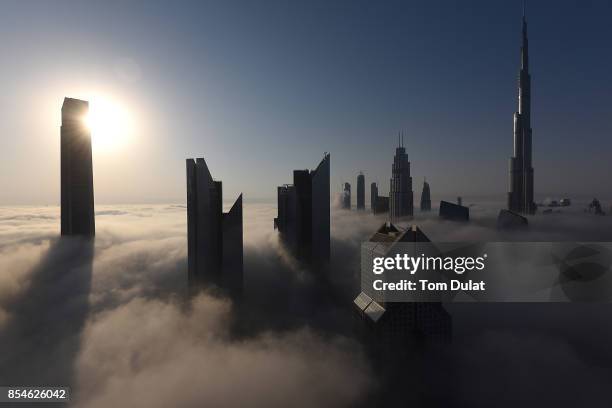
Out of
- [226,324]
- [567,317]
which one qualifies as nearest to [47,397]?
[226,324]

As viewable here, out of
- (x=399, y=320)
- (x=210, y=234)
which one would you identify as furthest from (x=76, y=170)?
(x=399, y=320)

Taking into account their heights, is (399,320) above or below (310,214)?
below

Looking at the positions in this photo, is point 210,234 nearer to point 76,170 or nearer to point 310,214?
point 310,214

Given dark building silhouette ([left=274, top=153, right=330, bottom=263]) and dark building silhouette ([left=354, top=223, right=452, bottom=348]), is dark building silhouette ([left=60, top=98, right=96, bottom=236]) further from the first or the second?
dark building silhouette ([left=354, top=223, right=452, bottom=348])

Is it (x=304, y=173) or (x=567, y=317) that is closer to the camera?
(x=304, y=173)

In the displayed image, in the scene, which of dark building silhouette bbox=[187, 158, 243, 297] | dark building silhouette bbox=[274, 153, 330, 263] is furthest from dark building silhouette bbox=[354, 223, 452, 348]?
dark building silhouette bbox=[187, 158, 243, 297]

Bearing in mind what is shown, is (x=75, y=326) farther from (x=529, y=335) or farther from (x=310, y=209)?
(x=529, y=335)
